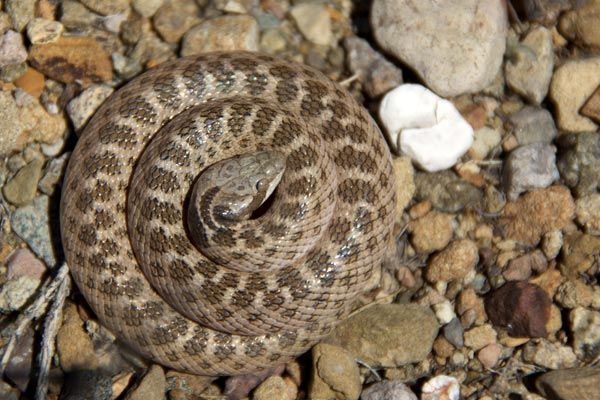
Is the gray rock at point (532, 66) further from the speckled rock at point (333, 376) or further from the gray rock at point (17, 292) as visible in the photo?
the gray rock at point (17, 292)

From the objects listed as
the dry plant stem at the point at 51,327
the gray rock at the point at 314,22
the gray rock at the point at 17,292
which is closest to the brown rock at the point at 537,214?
the gray rock at the point at 314,22

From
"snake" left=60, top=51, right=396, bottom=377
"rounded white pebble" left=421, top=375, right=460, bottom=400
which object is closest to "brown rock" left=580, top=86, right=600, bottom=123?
"snake" left=60, top=51, right=396, bottom=377

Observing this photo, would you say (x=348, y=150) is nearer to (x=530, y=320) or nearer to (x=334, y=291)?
(x=334, y=291)

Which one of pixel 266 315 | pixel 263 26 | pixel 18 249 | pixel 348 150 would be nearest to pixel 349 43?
pixel 263 26

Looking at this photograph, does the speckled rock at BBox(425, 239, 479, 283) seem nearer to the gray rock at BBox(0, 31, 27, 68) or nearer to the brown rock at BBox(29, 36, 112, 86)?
the brown rock at BBox(29, 36, 112, 86)

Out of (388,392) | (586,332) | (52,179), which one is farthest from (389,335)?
(52,179)

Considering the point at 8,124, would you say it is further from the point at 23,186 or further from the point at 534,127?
the point at 534,127
